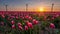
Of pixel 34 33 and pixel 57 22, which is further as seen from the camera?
pixel 57 22

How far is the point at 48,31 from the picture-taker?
280cm

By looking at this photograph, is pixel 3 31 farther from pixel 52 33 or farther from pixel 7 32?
pixel 52 33

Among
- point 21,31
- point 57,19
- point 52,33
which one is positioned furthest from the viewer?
point 57,19

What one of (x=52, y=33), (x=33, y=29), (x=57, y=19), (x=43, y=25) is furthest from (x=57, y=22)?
(x=33, y=29)

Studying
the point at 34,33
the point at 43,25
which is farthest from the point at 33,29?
the point at 43,25

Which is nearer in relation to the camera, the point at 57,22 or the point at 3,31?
the point at 3,31

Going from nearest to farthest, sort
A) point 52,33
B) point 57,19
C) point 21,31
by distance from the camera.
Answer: point 21,31
point 52,33
point 57,19

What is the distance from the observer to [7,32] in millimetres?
2680

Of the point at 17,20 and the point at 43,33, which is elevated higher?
the point at 17,20

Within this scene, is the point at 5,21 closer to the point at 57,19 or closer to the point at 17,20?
the point at 17,20

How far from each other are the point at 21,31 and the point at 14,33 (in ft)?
0.36

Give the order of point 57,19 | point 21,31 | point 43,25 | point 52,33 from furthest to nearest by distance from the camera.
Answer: point 57,19, point 43,25, point 52,33, point 21,31

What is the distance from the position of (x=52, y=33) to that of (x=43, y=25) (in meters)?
0.32

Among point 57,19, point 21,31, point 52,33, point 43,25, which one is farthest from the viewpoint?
point 57,19
